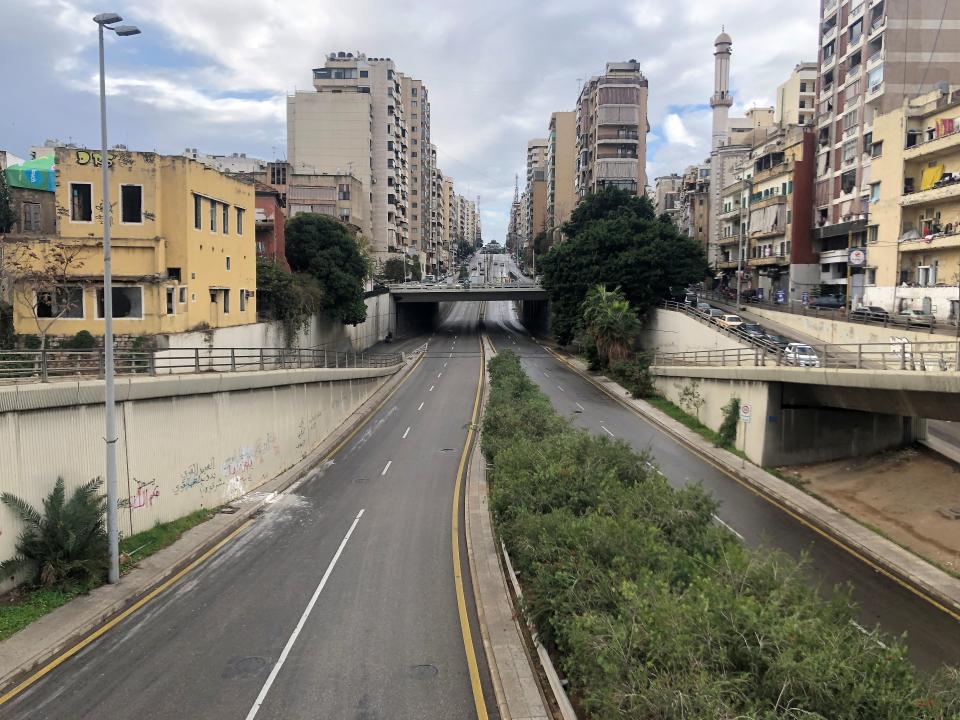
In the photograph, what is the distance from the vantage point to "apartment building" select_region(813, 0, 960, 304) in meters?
49.4

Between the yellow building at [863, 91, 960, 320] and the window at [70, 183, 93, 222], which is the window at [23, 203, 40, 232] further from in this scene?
the yellow building at [863, 91, 960, 320]

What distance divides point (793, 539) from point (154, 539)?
1752cm

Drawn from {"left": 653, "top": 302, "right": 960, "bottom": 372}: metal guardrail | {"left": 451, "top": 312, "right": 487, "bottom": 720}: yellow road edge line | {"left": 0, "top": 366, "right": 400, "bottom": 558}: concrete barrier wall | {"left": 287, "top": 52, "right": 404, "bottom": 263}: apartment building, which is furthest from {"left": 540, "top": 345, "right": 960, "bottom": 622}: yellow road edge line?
{"left": 287, "top": 52, "right": 404, "bottom": 263}: apartment building

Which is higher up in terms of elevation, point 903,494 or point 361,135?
point 361,135

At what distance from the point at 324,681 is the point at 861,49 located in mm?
60750

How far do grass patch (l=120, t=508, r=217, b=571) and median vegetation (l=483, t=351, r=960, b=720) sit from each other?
30.0 ft

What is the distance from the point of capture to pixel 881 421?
2939 cm

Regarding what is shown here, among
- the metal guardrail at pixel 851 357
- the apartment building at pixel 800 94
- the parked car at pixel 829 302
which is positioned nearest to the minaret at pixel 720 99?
the apartment building at pixel 800 94

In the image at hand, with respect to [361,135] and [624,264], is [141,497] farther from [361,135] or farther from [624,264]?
[361,135]

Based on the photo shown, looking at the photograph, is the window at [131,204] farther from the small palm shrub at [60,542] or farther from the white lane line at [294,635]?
the white lane line at [294,635]

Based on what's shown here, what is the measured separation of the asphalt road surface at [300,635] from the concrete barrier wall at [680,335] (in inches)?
1039

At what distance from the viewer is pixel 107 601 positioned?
535 inches

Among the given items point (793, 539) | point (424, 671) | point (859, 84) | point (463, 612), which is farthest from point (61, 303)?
point (859, 84)

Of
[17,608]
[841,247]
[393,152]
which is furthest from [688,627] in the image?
[393,152]
